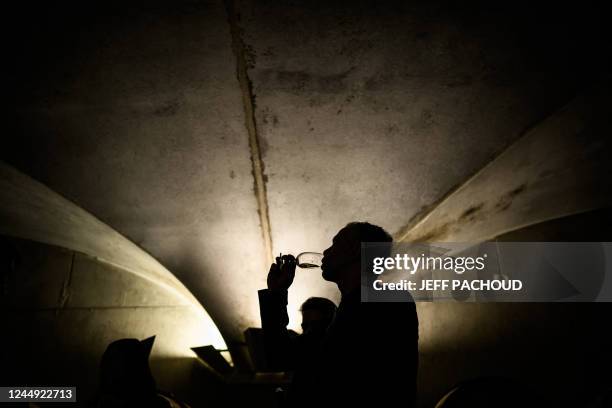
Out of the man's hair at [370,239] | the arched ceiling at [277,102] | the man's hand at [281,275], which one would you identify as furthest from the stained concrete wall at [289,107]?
the man's hand at [281,275]

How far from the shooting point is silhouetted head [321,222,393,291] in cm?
172

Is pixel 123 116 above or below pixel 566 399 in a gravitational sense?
above

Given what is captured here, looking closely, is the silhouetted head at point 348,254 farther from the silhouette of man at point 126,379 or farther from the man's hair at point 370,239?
the silhouette of man at point 126,379

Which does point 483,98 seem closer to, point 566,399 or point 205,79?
point 205,79

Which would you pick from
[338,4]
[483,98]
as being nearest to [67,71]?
[338,4]

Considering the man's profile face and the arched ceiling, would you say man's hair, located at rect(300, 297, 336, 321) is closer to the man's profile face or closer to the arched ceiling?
the arched ceiling

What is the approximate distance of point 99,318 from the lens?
15.5ft

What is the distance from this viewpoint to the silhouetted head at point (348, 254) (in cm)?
172

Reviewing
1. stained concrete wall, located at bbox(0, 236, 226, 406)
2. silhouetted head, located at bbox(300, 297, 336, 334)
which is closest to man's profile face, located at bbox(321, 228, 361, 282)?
silhouetted head, located at bbox(300, 297, 336, 334)

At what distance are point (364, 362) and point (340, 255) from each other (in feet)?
2.00

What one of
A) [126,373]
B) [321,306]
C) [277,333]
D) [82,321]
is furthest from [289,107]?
[82,321]

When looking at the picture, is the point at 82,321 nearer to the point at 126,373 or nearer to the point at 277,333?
the point at 126,373

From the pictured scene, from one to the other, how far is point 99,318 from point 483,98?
5.73 meters

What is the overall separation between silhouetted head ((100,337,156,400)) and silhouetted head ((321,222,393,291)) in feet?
7.12
